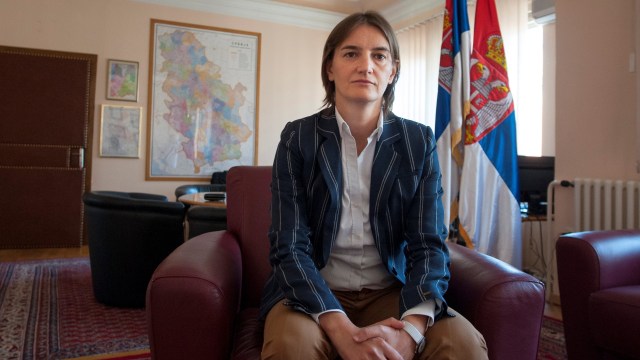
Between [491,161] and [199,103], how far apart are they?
3513mm

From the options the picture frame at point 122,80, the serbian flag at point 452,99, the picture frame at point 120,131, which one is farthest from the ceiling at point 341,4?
the serbian flag at point 452,99

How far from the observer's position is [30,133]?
187 inches

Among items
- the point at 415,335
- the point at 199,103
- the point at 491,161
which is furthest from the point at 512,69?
the point at 199,103

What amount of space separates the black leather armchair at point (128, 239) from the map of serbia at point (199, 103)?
250 centimetres

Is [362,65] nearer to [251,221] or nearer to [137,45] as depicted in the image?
[251,221]

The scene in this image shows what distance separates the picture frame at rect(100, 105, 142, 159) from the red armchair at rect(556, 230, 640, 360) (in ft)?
14.9

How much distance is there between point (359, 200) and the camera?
1336mm

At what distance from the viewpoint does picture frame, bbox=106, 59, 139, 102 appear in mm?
5027

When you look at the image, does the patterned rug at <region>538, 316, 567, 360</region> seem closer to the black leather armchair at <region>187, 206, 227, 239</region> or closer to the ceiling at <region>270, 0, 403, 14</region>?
the black leather armchair at <region>187, 206, 227, 239</region>

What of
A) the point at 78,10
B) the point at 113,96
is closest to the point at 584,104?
the point at 113,96

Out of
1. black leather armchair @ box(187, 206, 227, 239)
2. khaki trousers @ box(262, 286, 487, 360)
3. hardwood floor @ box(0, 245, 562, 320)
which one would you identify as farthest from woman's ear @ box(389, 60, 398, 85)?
hardwood floor @ box(0, 245, 562, 320)

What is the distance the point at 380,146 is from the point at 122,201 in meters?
1.98

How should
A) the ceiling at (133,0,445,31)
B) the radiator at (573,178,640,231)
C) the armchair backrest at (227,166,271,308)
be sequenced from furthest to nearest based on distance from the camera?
the ceiling at (133,0,445,31) < the radiator at (573,178,640,231) < the armchair backrest at (227,166,271,308)

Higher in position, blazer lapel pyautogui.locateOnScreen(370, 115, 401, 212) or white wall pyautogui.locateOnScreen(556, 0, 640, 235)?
white wall pyautogui.locateOnScreen(556, 0, 640, 235)
